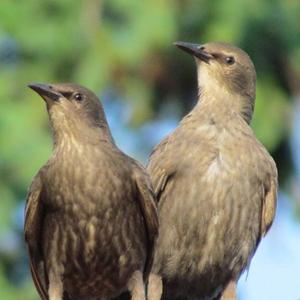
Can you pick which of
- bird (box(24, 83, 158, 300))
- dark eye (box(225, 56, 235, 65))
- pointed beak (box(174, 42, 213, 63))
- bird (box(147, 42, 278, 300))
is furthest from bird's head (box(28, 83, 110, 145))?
dark eye (box(225, 56, 235, 65))

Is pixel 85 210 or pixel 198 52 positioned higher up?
pixel 198 52

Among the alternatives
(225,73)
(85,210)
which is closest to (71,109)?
(85,210)

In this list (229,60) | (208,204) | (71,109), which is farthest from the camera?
(229,60)

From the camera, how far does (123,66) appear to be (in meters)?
18.1

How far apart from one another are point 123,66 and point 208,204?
5314 mm

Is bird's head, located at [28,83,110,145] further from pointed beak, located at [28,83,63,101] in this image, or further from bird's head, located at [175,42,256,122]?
bird's head, located at [175,42,256,122]

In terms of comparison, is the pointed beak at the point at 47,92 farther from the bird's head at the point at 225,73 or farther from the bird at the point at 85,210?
the bird's head at the point at 225,73

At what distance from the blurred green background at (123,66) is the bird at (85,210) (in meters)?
3.77

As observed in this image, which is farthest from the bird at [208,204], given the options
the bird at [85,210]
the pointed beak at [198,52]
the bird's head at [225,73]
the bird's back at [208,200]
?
the bird at [85,210]

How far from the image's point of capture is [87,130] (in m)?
12.6

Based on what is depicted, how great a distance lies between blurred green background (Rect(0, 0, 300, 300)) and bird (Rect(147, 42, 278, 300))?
3.37 m

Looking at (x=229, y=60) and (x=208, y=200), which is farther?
(x=229, y=60)

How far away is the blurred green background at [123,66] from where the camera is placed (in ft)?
55.9

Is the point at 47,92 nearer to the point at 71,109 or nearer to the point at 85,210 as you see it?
the point at 71,109
